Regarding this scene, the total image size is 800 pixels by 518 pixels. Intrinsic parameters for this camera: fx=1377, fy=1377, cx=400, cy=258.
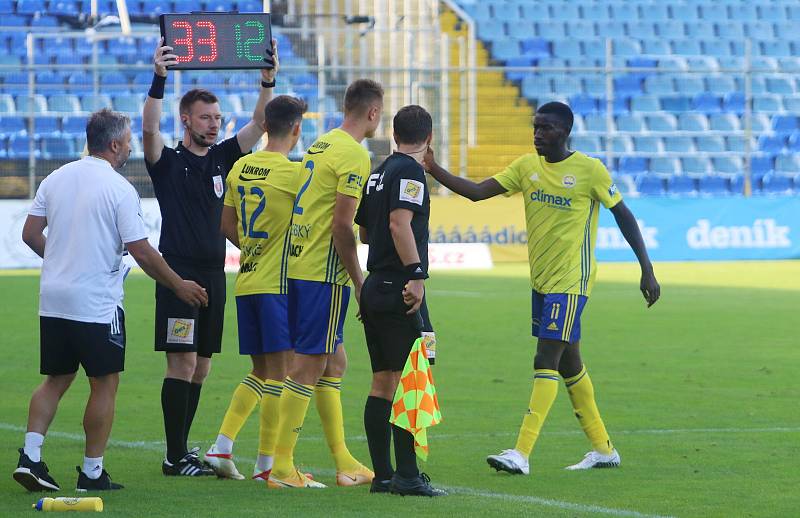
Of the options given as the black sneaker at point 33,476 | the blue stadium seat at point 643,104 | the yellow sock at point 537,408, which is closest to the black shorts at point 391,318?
the yellow sock at point 537,408

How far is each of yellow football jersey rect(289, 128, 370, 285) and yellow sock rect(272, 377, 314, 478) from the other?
0.58 metres

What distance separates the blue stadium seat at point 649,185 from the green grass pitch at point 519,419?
43.6 feet

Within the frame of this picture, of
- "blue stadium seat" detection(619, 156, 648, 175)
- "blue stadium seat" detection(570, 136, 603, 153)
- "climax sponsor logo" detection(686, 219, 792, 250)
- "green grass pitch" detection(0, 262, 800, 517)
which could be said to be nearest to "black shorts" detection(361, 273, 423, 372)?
"green grass pitch" detection(0, 262, 800, 517)

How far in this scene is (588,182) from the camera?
311 inches

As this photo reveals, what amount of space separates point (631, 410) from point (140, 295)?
11.4 m

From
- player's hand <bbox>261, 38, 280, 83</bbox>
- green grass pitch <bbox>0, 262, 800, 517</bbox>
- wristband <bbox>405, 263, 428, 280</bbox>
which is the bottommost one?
green grass pitch <bbox>0, 262, 800, 517</bbox>

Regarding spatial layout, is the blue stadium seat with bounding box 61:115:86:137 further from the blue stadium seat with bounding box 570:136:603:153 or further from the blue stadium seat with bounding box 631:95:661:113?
the blue stadium seat with bounding box 631:95:661:113

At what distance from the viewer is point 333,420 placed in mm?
7363

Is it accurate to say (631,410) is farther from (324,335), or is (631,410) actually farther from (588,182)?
(324,335)

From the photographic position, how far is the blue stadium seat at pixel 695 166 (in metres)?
31.9

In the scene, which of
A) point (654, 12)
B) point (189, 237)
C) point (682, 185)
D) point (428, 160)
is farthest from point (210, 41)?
point (654, 12)

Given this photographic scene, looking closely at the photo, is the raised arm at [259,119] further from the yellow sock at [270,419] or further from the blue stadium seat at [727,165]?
the blue stadium seat at [727,165]

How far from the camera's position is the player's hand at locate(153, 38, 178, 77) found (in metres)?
7.29

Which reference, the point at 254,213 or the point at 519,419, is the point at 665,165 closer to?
the point at 519,419
